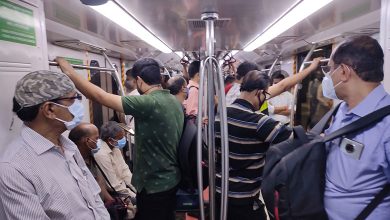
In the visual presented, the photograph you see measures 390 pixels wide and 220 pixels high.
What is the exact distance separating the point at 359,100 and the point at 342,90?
8cm

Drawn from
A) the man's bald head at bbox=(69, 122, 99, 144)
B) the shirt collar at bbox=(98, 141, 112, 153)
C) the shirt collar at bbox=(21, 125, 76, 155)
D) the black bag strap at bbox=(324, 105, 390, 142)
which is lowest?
the shirt collar at bbox=(98, 141, 112, 153)

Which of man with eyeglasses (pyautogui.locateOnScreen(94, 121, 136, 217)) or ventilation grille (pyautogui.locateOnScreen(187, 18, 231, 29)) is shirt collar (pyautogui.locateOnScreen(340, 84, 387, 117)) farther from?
man with eyeglasses (pyautogui.locateOnScreen(94, 121, 136, 217))

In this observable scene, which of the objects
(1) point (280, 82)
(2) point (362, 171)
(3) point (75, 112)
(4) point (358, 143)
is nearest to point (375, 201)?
(2) point (362, 171)

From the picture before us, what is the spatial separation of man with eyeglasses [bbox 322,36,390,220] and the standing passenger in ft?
3.42

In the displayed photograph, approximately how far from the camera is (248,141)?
1.82m

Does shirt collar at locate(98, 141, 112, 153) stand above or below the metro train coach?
below

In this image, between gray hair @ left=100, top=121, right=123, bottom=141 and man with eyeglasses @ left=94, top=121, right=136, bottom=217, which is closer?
man with eyeglasses @ left=94, top=121, right=136, bottom=217

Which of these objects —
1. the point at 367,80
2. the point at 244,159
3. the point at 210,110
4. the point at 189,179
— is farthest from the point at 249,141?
the point at 367,80

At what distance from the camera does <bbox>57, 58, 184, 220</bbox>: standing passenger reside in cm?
192

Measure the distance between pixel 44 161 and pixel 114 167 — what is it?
1670 millimetres

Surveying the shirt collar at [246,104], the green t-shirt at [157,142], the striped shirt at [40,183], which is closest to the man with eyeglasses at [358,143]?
the shirt collar at [246,104]

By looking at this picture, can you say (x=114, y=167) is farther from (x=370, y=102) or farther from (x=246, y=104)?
(x=370, y=102)

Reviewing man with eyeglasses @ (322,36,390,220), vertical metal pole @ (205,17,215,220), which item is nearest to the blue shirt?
man with eyeglasses @ (322,36,390,220)

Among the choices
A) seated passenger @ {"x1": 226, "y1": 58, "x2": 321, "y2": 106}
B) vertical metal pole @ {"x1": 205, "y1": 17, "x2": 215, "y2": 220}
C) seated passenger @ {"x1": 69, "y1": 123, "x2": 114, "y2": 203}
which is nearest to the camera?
vertical metal pole @ {"x1": 205, "y1": 17, "x2": 215, "y2": 220}
